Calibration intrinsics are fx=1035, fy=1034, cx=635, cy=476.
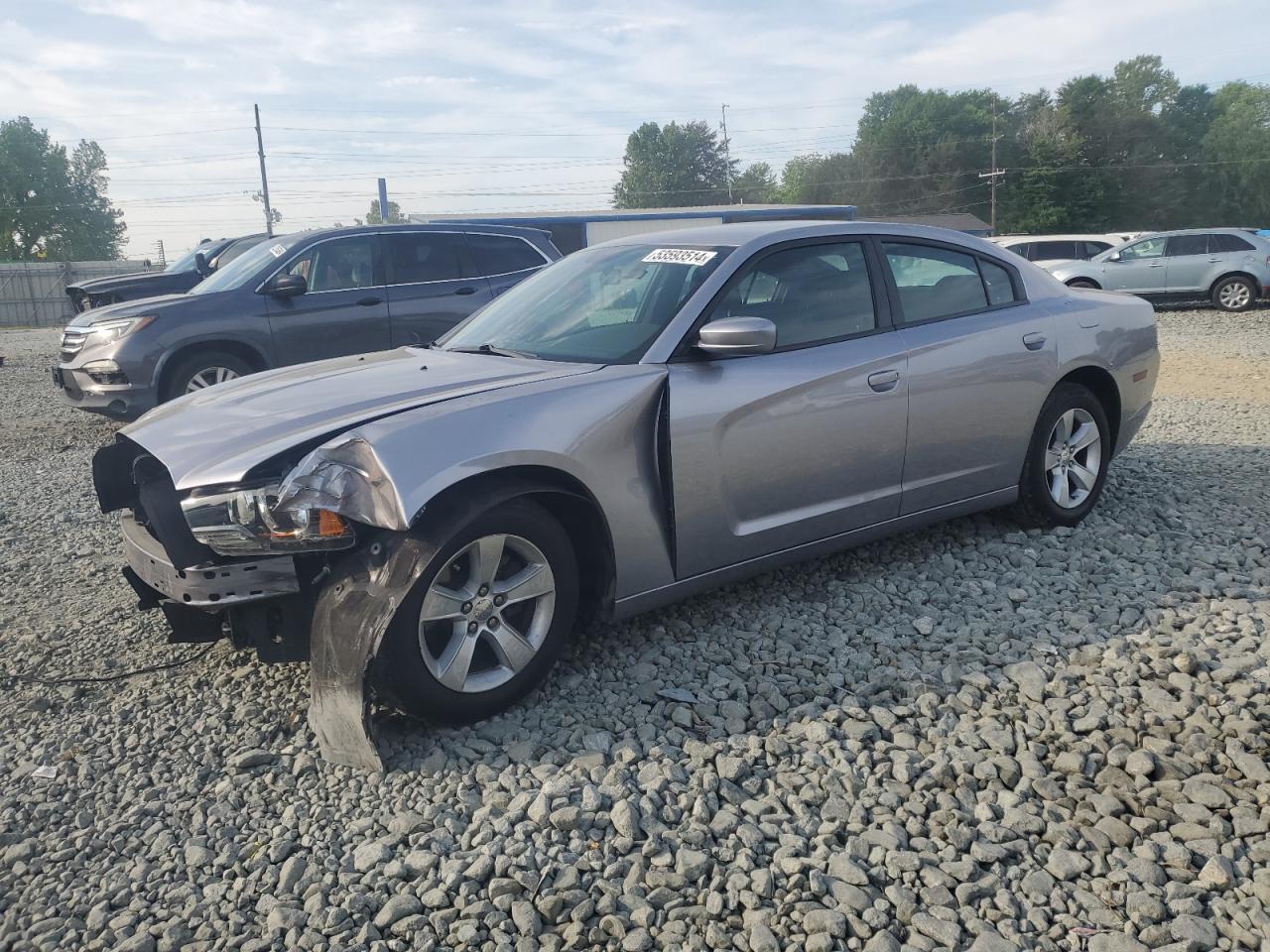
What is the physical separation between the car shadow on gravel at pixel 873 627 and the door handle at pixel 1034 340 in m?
0.96

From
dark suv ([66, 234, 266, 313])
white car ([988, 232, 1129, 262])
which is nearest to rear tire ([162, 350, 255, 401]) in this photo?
dark suv ([66, 234, 266, 313])

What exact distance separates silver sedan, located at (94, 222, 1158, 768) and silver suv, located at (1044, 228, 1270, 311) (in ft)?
53.3

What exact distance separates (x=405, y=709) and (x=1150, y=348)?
15.2ft

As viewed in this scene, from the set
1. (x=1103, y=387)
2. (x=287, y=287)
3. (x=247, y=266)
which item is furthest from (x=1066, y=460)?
(x=247, y=266)

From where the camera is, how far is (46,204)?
80312 millimetres

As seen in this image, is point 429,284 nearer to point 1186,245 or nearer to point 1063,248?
point 1186,245

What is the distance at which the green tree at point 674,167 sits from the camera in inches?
4112

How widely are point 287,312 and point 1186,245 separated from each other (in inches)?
721

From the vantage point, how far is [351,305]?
358 inches

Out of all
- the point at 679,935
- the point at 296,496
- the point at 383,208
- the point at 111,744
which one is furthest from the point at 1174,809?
the point at 383,208

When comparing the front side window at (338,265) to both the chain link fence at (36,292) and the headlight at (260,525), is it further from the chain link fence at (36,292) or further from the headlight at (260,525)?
the chain link fence at (36,292)

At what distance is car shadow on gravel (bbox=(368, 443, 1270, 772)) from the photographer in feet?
11.6

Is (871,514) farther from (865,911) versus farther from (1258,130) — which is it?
(1258,130)

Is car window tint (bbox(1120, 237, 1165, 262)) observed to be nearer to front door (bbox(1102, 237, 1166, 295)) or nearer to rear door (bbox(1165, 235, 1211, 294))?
front door (bbox(1102, 237, 1166, 295))
